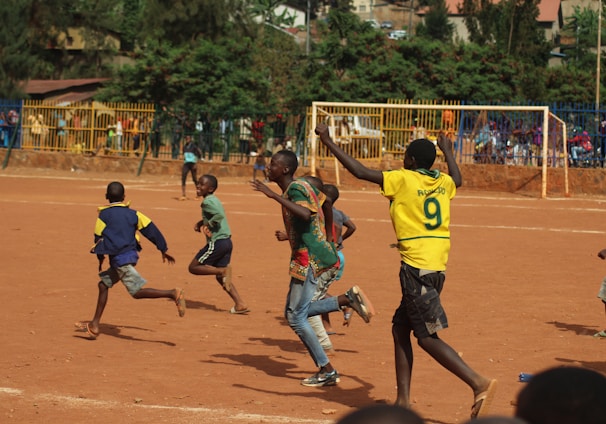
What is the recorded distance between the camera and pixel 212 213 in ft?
33.7

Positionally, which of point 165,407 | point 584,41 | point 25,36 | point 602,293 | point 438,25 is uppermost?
point 438,25

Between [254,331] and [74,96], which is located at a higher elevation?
[74,96]

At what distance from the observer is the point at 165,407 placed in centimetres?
650

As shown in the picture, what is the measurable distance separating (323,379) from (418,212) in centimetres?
161

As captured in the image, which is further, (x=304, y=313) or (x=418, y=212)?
(x=304, y=313)

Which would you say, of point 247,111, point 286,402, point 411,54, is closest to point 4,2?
point 411,54

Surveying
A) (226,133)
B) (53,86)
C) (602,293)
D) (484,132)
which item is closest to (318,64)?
(226,133)

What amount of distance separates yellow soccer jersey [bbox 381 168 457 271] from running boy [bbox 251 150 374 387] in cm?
99

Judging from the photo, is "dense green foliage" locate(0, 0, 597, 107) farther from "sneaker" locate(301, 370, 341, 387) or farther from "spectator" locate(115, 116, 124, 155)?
"sneaker" locate(301, 370, 341, 387)

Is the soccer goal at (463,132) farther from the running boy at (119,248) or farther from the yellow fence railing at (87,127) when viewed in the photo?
the running boy at (119,248)

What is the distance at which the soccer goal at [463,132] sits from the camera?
27531mm

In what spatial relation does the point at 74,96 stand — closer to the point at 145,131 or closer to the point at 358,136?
the point at 145,131

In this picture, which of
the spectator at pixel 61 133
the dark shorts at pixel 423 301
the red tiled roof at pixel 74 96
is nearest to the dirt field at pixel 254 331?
the dark shorts at pixel 423 301

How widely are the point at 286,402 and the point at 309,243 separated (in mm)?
1069
